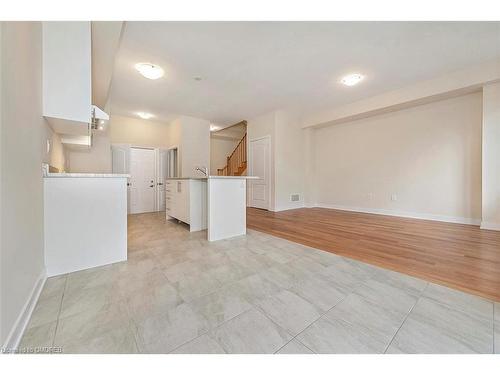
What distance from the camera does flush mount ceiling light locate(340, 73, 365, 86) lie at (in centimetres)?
358

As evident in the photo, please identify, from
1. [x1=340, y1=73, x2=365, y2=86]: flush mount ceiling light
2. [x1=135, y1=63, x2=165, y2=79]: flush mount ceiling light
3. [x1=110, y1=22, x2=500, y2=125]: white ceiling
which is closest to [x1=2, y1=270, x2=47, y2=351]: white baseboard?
[x1=110, y1=22, x2=500, y2=125]: white ceiling

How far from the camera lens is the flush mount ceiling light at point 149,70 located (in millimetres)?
3209

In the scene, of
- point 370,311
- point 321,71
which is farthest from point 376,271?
point 321,71

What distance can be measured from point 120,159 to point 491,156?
25.6ft

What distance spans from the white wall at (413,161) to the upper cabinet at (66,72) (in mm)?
5730

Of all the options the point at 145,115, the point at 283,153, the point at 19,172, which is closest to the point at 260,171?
the point at 283,153

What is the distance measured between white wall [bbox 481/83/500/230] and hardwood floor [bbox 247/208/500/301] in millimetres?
355

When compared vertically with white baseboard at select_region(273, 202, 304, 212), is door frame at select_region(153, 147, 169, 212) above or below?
above

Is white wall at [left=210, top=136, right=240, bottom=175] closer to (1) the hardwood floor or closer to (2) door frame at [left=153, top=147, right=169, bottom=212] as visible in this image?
(2) door frame at [left=153, top=147, right=169, bottom=212]

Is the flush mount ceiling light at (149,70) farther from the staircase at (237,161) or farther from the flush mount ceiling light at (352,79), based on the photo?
the staircase at (237,161)

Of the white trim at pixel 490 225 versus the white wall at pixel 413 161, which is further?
the white wall at pixel 413 161

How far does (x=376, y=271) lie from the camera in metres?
1.85

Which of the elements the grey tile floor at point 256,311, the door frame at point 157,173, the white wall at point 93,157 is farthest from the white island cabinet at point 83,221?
the door frame at point 157,173
